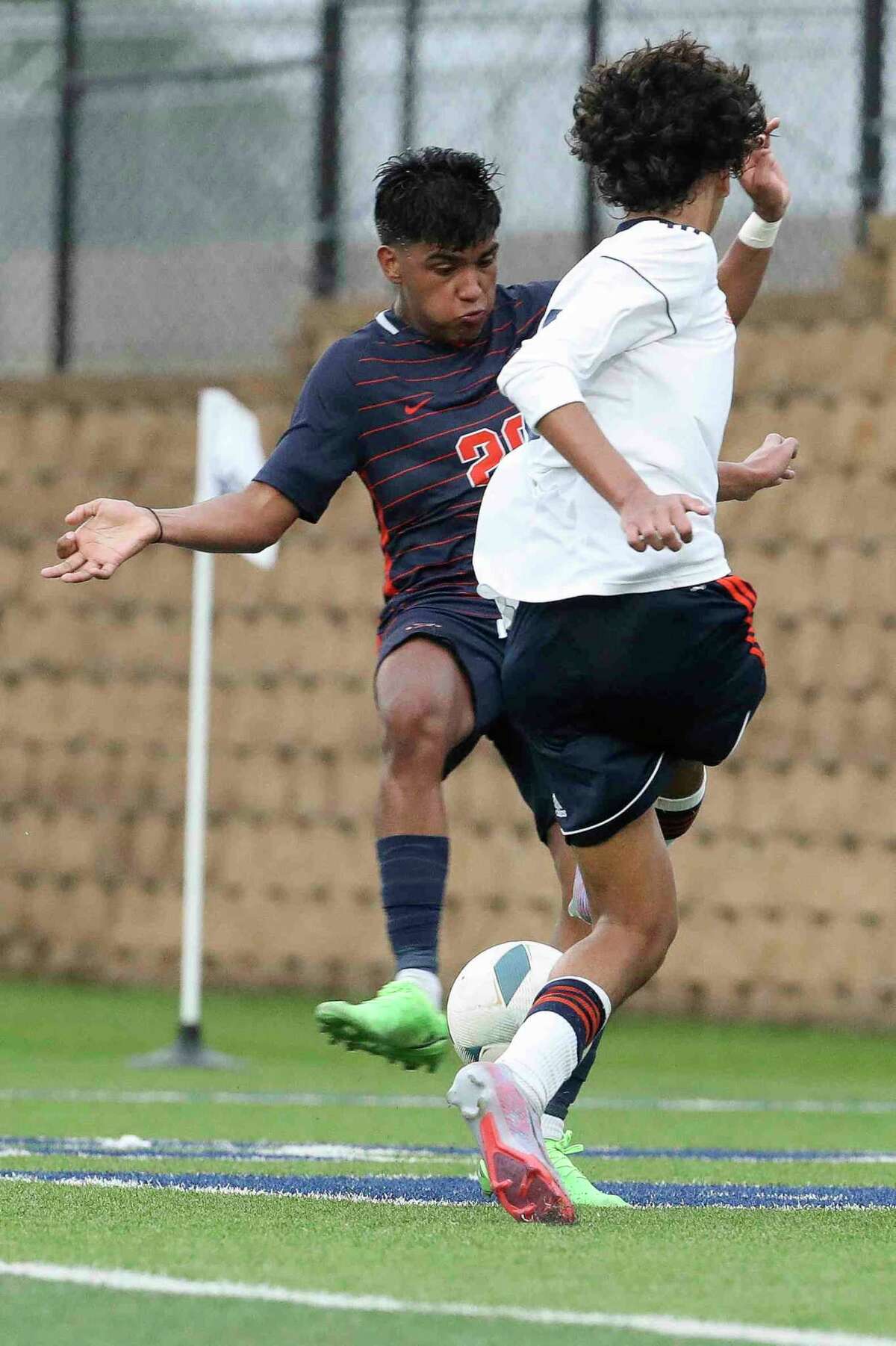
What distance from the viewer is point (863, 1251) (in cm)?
328

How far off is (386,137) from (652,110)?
8.05m

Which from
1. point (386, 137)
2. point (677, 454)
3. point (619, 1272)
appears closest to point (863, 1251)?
point (619, 1272)

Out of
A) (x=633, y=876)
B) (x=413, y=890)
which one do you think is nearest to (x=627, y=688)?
(x=633, y=876)

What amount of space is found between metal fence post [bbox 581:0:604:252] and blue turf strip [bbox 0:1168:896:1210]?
704cm

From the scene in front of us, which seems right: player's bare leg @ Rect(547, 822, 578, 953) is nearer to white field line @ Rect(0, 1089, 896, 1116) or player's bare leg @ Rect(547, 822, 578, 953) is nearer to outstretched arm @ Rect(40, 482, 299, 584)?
outstretched arm @ Rect(40, 482, 299, 584)

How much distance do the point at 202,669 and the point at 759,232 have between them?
496cm

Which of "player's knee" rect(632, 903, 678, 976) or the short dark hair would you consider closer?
"player's knee" rect(632, 903, 678, 976)

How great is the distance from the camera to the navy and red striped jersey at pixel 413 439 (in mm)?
4648

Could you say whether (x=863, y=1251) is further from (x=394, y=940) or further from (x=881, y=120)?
(x=881, y=120)

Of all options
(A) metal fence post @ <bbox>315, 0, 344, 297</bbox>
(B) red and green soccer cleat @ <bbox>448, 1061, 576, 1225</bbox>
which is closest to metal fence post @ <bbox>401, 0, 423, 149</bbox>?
(A) metal fence post @ <bbox>315, 0, 344, 297</bbox>

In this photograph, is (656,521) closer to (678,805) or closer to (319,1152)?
(678,805)

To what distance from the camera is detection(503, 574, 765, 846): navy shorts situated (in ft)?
11.7

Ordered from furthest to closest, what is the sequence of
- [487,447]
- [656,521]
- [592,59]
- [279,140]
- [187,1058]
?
[279,140] < [592,59] < [187,1058] < [487,447] < [656,521]

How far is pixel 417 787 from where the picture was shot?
4566 mm
